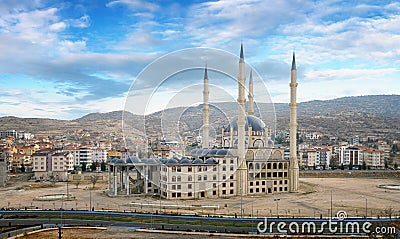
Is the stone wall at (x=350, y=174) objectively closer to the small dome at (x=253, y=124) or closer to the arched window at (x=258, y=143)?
the small dome at (x=253, y=124)

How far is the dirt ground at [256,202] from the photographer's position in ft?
96.3

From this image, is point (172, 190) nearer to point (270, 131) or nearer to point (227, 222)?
point (227, 222)

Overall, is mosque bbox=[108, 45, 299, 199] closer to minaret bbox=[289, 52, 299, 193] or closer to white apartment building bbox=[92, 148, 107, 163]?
minaret bbox=[289, 52, 299, 193]

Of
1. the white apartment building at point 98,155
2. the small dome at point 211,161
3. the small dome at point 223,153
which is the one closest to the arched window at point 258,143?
the small dome at point 223,153

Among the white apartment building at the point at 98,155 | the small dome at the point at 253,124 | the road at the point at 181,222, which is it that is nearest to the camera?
the road at the point at 181,222

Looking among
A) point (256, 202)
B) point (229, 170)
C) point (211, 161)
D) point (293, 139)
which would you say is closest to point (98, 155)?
point (211, 161)

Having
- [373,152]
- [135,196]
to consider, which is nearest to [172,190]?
[135,196]

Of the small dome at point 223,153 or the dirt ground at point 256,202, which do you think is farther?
the small dome at point 223,153

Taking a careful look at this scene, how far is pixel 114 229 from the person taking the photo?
2320 cm

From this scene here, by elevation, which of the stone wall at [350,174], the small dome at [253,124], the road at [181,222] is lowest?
the stone wall at [350,174]

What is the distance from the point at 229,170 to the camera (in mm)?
38000

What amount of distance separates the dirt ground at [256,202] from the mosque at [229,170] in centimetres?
159

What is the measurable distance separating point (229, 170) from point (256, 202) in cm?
489

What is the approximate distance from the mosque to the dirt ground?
1.59m
